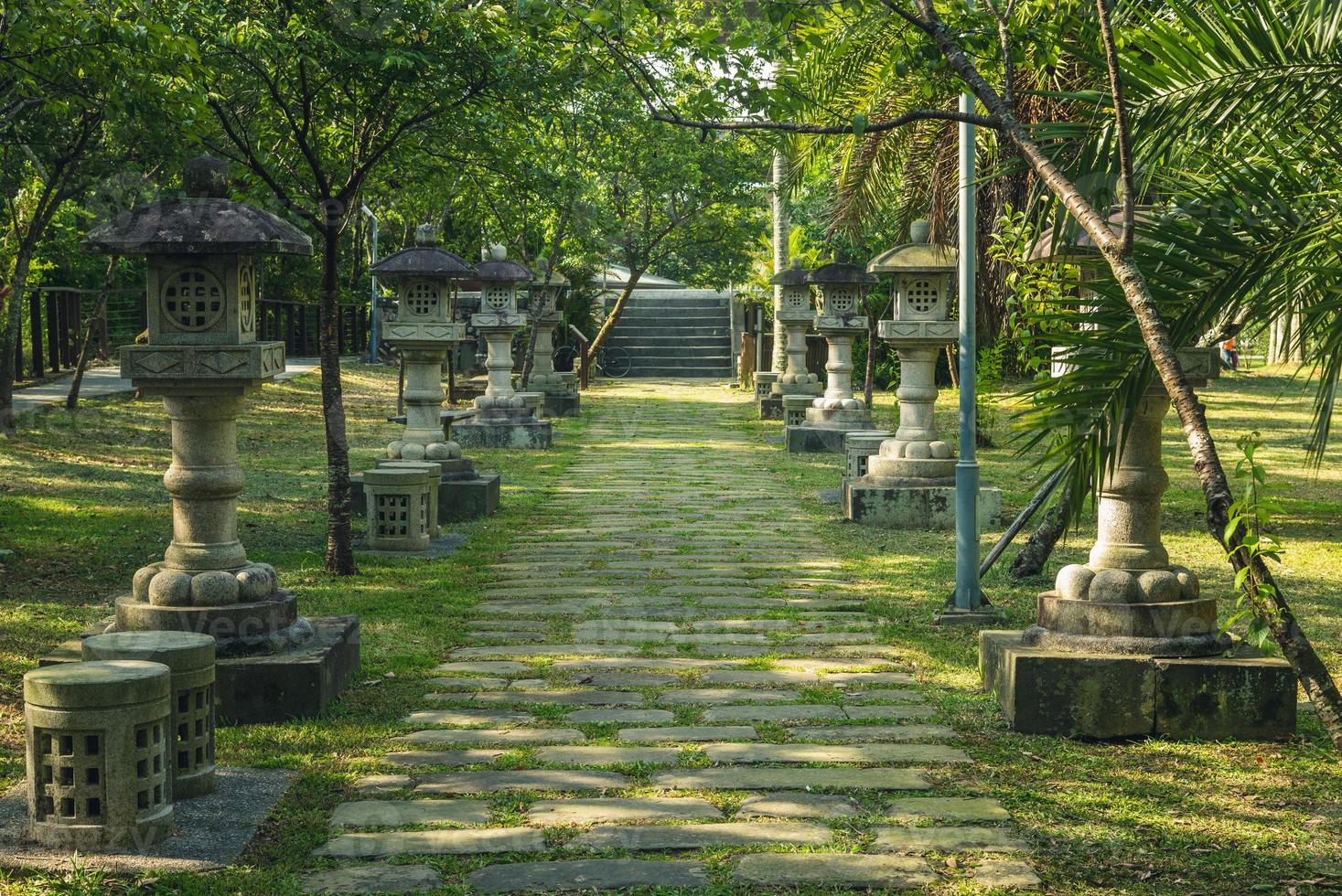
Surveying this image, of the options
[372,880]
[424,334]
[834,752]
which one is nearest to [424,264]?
[424,334]

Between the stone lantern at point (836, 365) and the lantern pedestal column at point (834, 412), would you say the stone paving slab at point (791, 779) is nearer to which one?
the lantern pedestal column at point (834, 412)

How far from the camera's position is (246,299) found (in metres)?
6.50

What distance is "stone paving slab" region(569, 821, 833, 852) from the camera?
4.54m

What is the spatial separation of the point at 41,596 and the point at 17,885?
454cm

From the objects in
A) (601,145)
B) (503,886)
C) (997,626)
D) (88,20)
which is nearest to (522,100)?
(601,145)

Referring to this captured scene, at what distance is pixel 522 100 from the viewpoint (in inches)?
371

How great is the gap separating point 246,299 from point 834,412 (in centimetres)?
1229

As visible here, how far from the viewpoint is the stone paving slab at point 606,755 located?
17.8 feet

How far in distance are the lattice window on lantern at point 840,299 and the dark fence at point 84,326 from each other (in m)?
6.17

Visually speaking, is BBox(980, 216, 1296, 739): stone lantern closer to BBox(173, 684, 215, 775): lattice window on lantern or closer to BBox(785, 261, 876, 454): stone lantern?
BBox(173, 684, 215, 775): lattice window on lantern

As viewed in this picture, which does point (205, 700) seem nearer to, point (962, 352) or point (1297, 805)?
point (1297, 805)

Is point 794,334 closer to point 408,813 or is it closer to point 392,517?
point 392,517

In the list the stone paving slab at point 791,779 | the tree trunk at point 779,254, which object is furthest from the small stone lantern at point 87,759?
the tree trunk at point 779,254

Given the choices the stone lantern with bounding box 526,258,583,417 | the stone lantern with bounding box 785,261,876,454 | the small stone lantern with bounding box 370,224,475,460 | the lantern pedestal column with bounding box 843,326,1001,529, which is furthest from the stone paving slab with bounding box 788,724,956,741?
the stone lantern with bounding box 526,258,583,417
